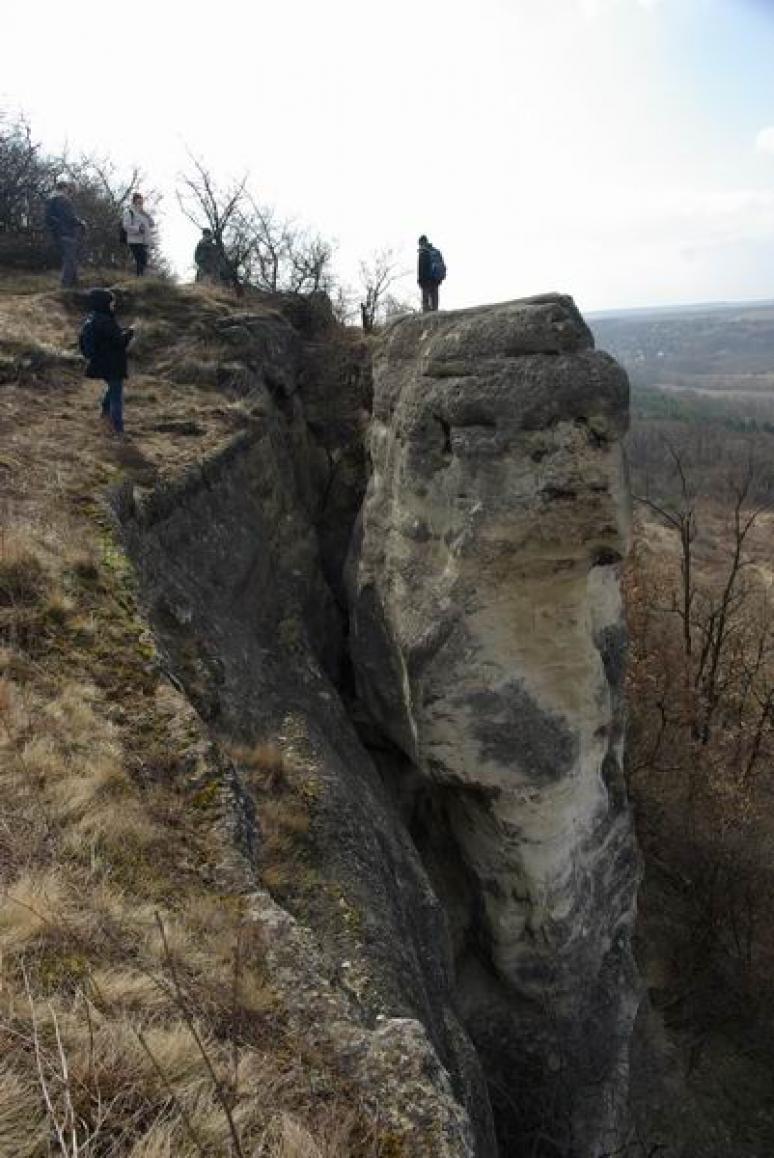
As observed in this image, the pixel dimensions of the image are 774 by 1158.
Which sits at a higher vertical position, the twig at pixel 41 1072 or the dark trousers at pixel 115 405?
the dark trousers at pixel 115 405

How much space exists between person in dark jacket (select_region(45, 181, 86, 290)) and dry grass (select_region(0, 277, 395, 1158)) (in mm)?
6981


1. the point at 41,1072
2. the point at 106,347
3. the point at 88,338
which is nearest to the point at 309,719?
the point at 106,347

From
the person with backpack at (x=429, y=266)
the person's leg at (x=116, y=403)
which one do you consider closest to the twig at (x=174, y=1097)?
the person's leg at (x=116, y=403)

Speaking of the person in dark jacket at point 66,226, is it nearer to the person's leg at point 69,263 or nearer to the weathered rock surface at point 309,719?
the person's leg at point 69,263

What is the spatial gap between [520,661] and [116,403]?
5464mm

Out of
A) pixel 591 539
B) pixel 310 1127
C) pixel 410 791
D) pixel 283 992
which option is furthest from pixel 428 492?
pixel 310 1127

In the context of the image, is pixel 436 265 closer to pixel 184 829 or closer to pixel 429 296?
pixel 429 296

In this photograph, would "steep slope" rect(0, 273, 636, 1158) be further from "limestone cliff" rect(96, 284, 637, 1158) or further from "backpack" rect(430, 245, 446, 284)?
"backpack" rect(430, 245, 446, 284)

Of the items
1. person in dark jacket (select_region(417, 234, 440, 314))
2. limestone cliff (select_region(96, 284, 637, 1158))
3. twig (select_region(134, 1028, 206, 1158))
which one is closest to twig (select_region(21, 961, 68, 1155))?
twig (select_region(134, 1028, 206, 1158))

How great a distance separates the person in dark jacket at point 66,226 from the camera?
13.0m

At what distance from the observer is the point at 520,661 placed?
812 cm

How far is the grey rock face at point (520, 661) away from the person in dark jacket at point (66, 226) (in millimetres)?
6883

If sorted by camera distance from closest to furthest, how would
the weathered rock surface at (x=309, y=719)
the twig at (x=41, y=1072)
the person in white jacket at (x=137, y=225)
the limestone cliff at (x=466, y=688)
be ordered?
the twig at (x=41, y=1072) → the weathered rock surface at (x=309, y=719) → the limestone cliff at (x=466, y=688) → the person in white jacket at (x=137, y=225)

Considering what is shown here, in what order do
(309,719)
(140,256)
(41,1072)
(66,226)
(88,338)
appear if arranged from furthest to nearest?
(140,256) → (66,226) → (88,338) → (309,719) → (41,1072)
